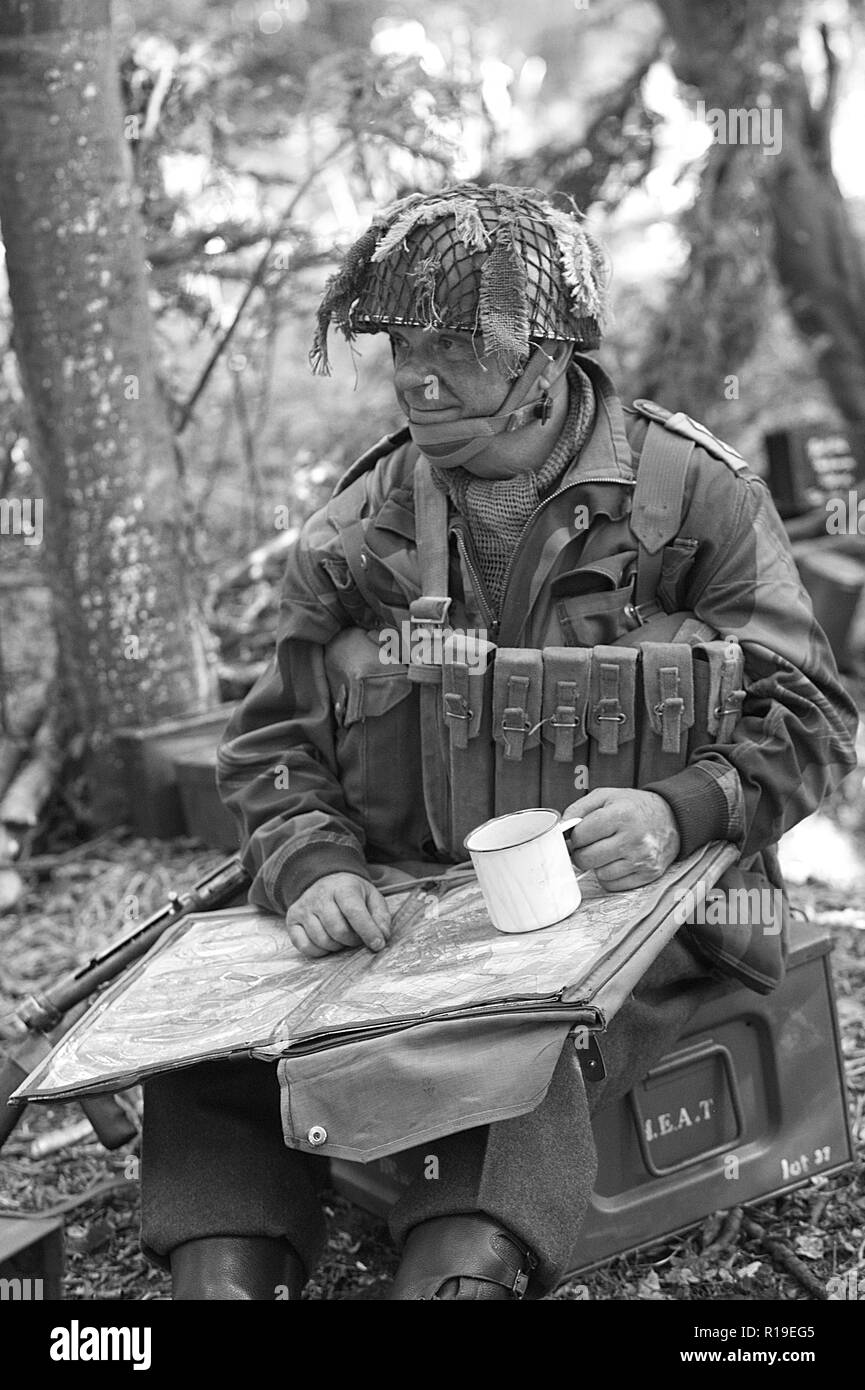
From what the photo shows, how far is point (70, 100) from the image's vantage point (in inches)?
A: 189

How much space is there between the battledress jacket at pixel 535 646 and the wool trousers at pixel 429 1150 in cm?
36

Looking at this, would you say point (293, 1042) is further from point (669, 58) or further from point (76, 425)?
point (669, 58)

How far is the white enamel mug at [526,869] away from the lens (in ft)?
7.59

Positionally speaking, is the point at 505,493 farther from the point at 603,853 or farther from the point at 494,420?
the point at 603,853

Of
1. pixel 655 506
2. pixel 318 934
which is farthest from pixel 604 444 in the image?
pixel 318 934

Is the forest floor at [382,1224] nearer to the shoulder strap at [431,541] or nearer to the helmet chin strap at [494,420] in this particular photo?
the shoulder strap at [431,541]

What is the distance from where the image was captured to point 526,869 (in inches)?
91.7

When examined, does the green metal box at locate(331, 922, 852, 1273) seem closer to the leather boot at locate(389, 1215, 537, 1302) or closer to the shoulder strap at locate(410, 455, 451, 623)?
the leather boot at locate(389, 1215, 537, 1302)

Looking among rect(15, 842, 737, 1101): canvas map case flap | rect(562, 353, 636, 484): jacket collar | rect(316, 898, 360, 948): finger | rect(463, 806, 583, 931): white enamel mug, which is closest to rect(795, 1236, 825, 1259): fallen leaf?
rect(15, 842, 737, 1101): canvas map case flap

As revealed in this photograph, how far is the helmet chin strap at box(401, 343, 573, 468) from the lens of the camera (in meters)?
2.68

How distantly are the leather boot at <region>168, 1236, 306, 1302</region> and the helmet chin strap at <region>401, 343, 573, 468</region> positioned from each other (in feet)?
4.89

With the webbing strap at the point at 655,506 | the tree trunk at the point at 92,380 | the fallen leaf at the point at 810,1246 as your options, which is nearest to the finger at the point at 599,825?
the webbing strap at the point at 655,506

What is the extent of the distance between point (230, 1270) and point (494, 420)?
Result: 161 cm
